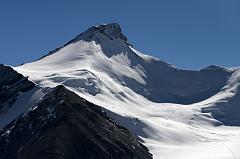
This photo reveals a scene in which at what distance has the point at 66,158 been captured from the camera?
655 ft

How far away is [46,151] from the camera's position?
198500 millimetres

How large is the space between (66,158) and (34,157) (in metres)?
8.98

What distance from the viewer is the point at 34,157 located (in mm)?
197750

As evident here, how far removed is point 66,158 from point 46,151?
19.7 feet

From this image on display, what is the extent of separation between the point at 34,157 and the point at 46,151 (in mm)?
3702
